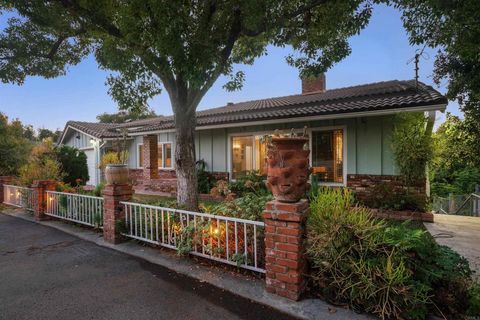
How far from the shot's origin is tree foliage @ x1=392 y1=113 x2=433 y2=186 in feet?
20.8

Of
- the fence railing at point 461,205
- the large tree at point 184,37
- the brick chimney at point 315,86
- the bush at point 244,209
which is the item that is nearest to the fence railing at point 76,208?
the large tree at point 184,37

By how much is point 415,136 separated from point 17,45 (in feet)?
31.1

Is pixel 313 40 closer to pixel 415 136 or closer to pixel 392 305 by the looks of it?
pixel 415 136

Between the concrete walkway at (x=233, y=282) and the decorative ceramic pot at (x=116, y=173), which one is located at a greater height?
the decorative ceramic pot at (x=116, y=173)

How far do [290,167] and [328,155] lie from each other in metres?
5.86

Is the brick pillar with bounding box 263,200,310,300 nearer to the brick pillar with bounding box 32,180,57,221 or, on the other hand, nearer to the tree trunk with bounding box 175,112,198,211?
the tree trunk with bounding box 175,112,198,211

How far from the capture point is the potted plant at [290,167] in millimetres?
3066

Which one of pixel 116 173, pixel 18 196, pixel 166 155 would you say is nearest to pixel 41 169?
pixel 18 196

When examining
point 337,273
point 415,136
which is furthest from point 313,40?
point 337,273

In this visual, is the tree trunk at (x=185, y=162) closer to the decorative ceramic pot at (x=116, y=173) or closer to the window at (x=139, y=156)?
the decorative ceramic pot at (x=116, y=173)

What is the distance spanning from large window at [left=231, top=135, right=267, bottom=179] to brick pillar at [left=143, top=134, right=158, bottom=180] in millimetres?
4687

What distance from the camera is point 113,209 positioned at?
5.12 m

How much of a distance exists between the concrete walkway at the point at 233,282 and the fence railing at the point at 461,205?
10510 millimetres

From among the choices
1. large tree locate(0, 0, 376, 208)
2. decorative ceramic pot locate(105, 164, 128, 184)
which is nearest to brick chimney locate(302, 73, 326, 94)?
large tree locate(0, 0, 376, 208)
